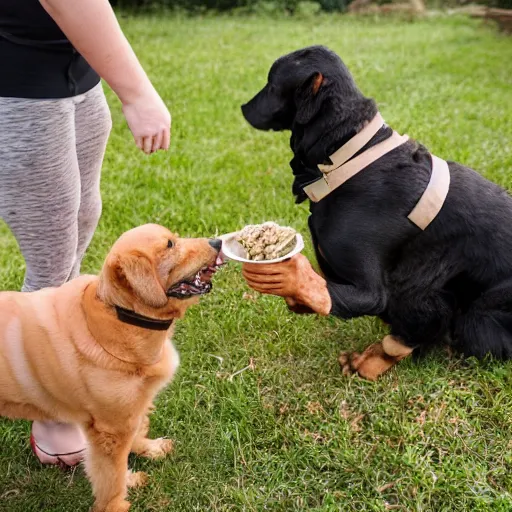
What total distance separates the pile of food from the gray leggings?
786mm

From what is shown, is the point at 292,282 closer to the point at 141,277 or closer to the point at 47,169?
the point at 141,277

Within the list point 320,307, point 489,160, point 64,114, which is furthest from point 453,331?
point 489,160

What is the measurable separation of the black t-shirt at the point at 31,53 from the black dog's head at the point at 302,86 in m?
1.14

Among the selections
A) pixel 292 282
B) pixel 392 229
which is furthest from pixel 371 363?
pixel 292 282

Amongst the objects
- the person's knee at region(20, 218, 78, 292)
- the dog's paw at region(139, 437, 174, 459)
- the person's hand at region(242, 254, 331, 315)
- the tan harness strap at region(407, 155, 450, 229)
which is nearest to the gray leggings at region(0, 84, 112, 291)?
the person's knee at region(20, 218, 78, 292)

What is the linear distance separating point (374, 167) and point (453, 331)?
1.12 m

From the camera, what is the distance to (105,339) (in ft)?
7.97

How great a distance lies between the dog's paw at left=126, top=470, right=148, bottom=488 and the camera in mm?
2838

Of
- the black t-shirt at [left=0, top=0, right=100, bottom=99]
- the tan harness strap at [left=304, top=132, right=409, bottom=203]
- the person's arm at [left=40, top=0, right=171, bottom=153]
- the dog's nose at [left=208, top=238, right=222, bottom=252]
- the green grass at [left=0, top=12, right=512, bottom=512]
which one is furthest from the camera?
the tan harness strap at [left=304, top=132, right=409, bottom=203]

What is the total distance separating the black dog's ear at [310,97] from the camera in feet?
9.77

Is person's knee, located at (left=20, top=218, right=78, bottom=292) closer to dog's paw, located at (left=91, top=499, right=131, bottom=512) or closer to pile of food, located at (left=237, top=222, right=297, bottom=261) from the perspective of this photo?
pile of food, located at (left=237, top=222, right=297, bottom=261)

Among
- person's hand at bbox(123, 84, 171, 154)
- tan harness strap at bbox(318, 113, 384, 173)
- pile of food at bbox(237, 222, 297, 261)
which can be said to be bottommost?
Answer: pile of food at bbox(237, 222, 297, 261)

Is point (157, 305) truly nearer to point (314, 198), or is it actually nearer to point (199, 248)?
point (199, 248)

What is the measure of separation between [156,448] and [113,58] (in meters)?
1.92
